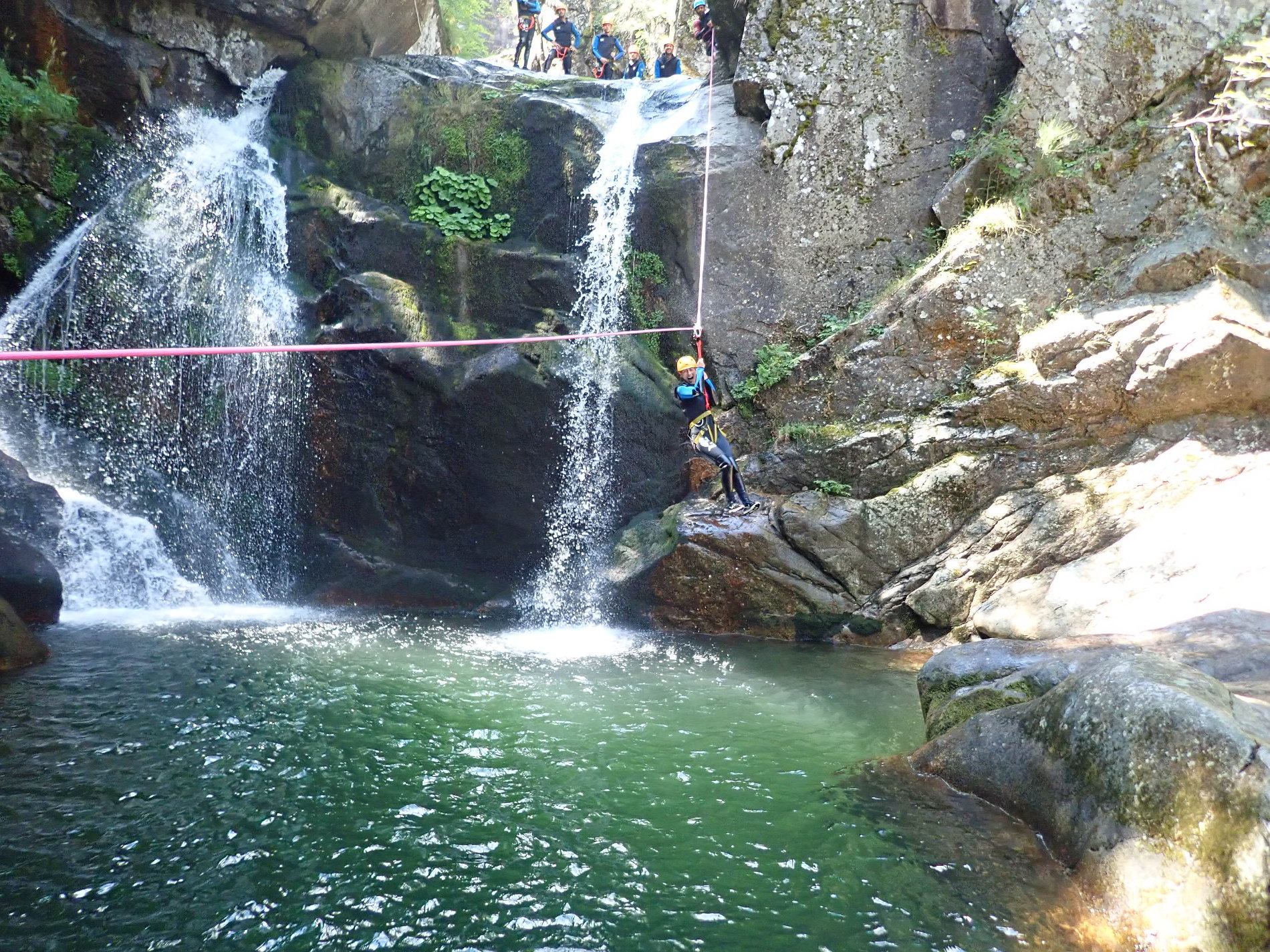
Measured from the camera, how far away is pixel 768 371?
11.1 metres

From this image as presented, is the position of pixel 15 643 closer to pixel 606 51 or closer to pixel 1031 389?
pixel 1031 389

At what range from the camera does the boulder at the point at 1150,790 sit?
11.9ft

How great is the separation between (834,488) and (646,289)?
4303mm

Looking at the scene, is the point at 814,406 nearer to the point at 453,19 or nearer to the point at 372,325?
the point at 372,325

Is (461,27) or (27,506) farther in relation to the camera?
(461,27)

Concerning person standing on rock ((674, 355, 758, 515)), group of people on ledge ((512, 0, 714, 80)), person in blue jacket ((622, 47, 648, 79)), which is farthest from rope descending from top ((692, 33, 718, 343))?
person in blue jacket ((622, 47, 648, 79))

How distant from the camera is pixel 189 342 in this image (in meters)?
11.6

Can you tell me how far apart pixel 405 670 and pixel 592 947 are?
469cm

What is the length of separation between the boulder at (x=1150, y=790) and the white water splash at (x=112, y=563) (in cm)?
986

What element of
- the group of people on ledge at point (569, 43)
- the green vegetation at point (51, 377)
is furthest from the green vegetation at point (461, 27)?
the green vegetation at point (51, 377)

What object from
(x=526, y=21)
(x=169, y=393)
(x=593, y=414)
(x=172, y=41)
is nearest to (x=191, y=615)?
(x=169, y=393)

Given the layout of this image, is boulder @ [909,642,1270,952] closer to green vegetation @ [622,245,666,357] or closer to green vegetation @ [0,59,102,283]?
green vegetation @ [622,245,666,357]

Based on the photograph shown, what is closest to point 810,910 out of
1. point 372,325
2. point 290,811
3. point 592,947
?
point 592,947

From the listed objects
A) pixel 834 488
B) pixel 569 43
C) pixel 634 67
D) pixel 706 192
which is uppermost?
pixel 569 43
